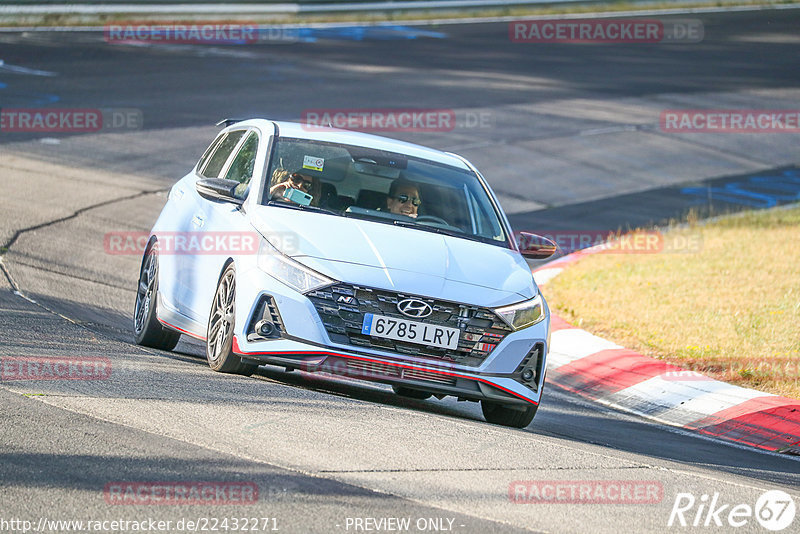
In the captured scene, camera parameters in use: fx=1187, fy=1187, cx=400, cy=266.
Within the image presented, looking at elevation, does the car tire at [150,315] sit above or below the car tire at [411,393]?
above

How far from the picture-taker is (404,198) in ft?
26.9

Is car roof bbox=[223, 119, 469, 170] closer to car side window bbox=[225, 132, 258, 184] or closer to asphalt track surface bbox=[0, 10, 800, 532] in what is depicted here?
car side window bbox=[225, 132, 258, 184]

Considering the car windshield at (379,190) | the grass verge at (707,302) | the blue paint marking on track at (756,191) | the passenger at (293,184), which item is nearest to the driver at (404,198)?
the car windshield at (379,190)

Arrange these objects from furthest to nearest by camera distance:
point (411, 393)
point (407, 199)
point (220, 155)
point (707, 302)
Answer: point (707, 302) → point (220, 155) → point (411, 393) → point (407, 199)

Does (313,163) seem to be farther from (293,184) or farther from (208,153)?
(208,153)

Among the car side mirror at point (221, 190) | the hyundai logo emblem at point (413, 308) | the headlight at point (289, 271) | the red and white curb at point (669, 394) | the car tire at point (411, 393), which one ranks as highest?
the car side mirror at point (221, 190)

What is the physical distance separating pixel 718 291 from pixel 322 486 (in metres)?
8.40

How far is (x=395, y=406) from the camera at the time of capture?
7.45 metres

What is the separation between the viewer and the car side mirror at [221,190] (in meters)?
7.78

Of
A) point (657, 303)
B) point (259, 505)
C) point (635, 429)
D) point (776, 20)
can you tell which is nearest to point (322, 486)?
point (259, 505)

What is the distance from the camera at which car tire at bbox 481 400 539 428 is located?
748 centimetres

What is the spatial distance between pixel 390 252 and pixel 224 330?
1.16m

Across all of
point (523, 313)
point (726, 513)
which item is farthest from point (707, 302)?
point (726, 513)

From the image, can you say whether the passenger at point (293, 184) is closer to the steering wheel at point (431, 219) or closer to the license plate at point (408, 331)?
the steering wheel at point (431, 219)
